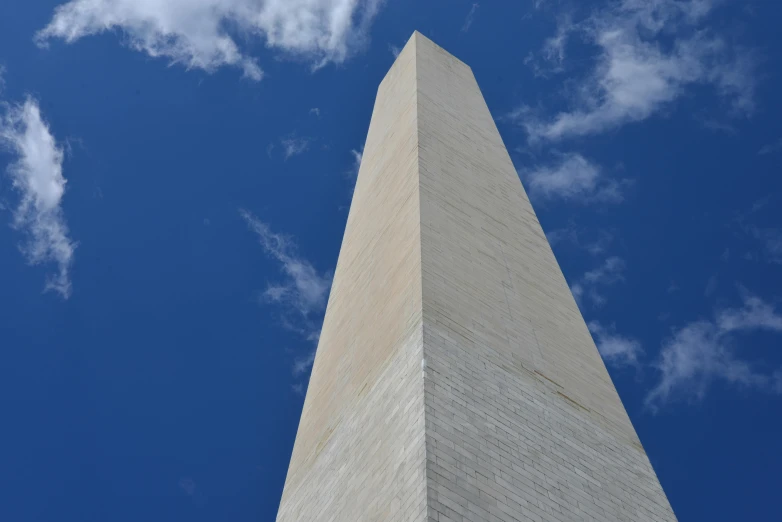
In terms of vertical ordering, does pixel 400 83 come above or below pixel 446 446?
above

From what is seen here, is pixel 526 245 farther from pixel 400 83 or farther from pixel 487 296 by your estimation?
pixel 400 83

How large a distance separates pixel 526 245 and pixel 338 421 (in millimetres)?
6922

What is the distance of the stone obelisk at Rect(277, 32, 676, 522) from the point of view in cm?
1282

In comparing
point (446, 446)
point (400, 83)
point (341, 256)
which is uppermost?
point (400, 83)

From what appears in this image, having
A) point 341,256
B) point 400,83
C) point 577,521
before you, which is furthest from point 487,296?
point 400,83

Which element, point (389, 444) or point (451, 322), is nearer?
point (389, 444)

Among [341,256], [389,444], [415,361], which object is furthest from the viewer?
[341,256]

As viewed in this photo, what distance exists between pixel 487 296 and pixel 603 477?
167 inches

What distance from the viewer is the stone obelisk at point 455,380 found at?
1282 centimetres

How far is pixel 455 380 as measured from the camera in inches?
560

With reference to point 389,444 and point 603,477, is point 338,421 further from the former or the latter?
point 603,477

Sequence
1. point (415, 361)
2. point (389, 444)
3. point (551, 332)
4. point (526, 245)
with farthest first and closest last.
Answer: point (526, 245)
point (551, 332)
point (415, 361)
point (389, 444)

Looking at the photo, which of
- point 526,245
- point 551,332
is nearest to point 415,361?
point 551,332

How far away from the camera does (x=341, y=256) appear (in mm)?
24859
